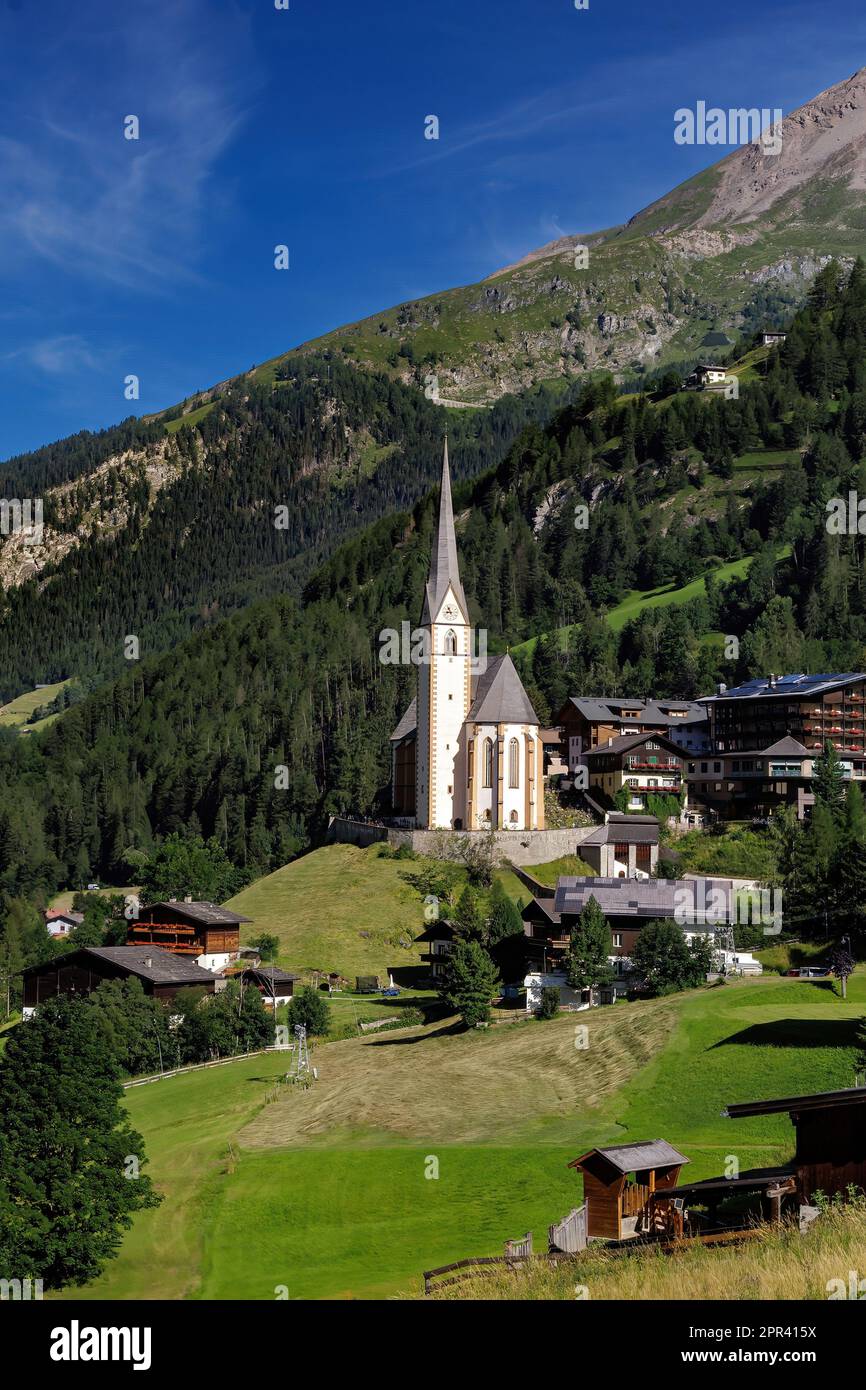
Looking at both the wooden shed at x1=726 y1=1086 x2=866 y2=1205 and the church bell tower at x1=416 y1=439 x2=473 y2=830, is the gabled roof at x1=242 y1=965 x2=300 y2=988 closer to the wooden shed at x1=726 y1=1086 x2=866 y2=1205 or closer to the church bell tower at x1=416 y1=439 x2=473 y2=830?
the church bell tower at x1=416 y1=439 x2=473 y2=830

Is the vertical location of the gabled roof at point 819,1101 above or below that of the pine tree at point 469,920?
above

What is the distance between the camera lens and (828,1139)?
1126 inches

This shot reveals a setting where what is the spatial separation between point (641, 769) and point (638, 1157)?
77.0 metres

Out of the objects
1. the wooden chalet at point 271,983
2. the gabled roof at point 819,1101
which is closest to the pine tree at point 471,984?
the wooden chalet at point 271,983

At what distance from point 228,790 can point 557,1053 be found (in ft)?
316

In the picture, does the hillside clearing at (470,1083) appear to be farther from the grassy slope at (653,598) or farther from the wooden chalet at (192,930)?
the grassy slope at (653,598)

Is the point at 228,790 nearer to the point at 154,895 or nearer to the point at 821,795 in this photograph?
the point at 154,895

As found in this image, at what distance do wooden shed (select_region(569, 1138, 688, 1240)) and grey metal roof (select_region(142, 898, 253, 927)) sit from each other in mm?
55991

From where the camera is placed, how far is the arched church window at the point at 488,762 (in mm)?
102062

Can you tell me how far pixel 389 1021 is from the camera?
70.2 meters

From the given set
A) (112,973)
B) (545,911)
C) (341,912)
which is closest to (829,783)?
(545,911)

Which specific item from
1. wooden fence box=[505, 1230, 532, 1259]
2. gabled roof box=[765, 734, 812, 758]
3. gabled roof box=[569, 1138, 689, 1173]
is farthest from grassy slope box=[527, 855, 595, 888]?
wooden fence box=[505, 1230, 532, 1259]

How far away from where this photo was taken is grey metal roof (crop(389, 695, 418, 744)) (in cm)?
11712
